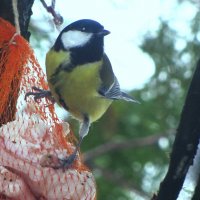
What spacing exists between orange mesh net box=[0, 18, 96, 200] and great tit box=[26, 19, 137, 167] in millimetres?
89

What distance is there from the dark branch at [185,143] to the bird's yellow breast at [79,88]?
2.46 feet

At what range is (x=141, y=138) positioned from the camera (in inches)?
108

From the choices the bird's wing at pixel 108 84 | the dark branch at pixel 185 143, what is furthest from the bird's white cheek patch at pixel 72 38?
the dark branch at pixel 185 143

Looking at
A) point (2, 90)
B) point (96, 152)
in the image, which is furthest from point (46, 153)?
point (96, 152)

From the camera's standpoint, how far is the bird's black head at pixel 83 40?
172cm

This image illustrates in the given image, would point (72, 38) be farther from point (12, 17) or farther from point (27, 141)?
point (27, 141)

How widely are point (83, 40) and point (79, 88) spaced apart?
0.47ft

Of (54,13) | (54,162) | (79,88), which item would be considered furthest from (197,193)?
(79,88)

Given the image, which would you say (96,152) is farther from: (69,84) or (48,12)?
(48,12)

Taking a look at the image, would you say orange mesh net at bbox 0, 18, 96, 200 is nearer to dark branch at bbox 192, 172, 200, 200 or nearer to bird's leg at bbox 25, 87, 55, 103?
bird's leg at bbox 25, 87, 55, 103

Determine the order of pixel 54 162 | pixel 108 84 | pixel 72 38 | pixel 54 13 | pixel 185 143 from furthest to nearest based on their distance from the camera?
pixel 108 84 → pixel 72 38 → pixel 54 13 → pixel 54 162 → pixel 185 143

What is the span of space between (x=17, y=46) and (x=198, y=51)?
4.10 feet

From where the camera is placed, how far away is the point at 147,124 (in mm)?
2816

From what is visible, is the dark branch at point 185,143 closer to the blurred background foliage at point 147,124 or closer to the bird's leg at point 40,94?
the bird's leg at point 40,94
